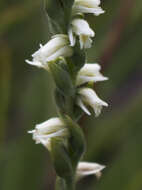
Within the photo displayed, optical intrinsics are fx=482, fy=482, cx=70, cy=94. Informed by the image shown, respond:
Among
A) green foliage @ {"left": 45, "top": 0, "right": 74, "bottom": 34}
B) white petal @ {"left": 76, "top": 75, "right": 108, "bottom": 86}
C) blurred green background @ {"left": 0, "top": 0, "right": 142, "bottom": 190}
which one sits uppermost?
Result: green foliage @ {"left": 45, "top": 0, "right": 74, "bottom": 34}

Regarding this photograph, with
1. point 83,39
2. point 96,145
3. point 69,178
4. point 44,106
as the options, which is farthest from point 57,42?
point 96,145

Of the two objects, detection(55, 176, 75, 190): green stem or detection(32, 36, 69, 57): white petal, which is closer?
detection(32, 36, 69, 57): white petal

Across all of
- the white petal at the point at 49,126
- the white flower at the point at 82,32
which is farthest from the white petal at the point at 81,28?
the white petal at the point at 49,126

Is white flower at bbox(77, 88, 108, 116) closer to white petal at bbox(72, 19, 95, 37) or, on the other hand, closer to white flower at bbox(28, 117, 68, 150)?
white flower at bbox(28, 117, 68, 150)

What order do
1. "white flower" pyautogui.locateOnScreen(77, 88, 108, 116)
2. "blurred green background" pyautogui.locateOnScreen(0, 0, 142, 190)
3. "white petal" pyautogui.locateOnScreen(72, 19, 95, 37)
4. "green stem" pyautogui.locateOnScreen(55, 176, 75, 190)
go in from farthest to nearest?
1. "blurred green background" pyautogui.locateOnScreen(0, 0, 142, 190)
2. "green stem" pyautogui.locateOnScreen(55, 176, 75, 190)
3. "white flower" pyautogui.locateOnScreen(77, 88, 108, 116)
4. "white petal" pyautogui.locateOnScreen(72, 19, 95, 37)

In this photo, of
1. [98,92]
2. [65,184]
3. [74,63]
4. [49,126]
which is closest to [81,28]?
[74,63]

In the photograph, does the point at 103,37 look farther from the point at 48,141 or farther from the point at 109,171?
the point at 48,141

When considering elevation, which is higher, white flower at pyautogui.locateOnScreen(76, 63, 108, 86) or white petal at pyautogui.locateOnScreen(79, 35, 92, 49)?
white petal at pyautogui.locateOnScreen(79, 35, 92, 49)

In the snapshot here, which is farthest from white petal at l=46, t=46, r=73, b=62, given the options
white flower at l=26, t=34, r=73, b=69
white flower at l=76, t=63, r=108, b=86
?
white flower at l=76, t=63, r=108, b=86
